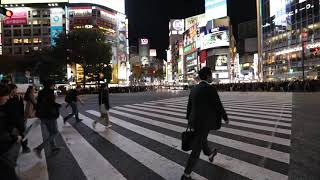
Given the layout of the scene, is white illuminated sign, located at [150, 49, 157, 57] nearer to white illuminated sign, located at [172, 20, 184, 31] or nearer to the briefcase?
white illuminated sign, located at [172, 20, 184, 31]

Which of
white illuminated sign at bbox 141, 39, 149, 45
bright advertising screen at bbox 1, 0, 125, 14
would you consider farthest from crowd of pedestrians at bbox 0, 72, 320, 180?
white illuminated sign at bbox 141, 39, 149, 45

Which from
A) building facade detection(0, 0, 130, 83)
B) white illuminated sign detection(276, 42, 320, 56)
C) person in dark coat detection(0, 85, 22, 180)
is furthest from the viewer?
building facade detection(0, 0, 130, 83)

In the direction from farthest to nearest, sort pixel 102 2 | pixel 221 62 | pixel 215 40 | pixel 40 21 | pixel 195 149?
pixel 102 2
pixel 40 21
pixel 215 40
pixel 221 62
pixel 195 149

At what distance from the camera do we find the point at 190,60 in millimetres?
132500

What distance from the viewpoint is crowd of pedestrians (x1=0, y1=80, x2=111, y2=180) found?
367cm

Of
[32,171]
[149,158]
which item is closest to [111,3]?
[149,158]

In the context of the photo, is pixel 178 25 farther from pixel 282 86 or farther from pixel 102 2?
pixel 282 86

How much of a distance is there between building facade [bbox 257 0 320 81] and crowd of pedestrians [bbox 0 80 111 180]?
5534cm

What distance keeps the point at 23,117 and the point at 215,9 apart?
9924cm

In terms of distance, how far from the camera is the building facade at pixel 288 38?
215 feet

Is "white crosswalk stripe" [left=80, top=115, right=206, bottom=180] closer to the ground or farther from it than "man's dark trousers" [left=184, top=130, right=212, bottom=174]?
closer to the ground

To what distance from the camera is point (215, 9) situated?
102 m

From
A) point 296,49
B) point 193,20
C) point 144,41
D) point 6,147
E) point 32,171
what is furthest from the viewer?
point 144,41

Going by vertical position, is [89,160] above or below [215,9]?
below
